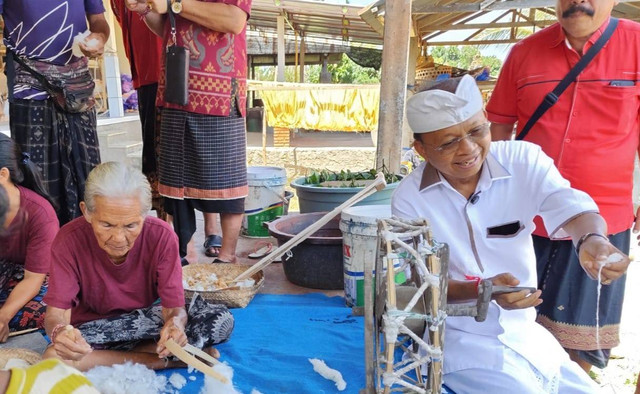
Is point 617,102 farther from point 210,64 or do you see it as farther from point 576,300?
point 210,64

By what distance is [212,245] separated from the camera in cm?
367

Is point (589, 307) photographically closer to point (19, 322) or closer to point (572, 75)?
point (572, 75)

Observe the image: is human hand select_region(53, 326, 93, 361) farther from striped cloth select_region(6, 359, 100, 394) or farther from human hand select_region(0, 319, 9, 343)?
human hand select_region(0, 319, 9, 343)

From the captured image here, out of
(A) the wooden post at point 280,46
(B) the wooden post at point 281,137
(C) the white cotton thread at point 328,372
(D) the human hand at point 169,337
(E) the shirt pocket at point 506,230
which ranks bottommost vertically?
(C) the white cotton thread at point 328,372

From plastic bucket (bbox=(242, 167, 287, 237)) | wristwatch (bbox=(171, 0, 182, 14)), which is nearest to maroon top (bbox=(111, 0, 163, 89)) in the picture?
wristwatch (bbox=(171, 0, 182, 14))

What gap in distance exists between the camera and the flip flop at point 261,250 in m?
3.59

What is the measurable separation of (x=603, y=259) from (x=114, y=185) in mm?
1527

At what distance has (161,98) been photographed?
3000 millimetres

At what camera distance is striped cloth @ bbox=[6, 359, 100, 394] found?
111 cm

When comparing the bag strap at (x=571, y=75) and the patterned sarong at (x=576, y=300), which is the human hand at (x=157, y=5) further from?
the patterned sarong at (x=576, y=300)

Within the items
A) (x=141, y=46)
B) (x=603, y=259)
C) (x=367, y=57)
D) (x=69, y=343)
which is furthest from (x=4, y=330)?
(x=367, y=57)

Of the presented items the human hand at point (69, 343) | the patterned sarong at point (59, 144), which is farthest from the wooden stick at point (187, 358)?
the patterned sarong at point (59, 144)

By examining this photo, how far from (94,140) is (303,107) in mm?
6529

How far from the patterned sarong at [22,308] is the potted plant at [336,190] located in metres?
1.90
